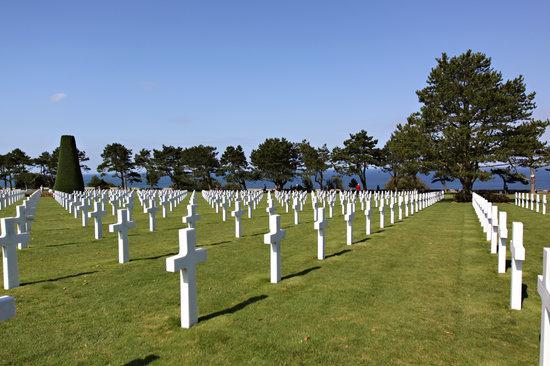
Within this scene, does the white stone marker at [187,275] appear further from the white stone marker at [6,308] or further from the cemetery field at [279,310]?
the white stone marker at [6,308]

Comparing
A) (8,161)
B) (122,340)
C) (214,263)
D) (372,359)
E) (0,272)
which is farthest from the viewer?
(8,161)

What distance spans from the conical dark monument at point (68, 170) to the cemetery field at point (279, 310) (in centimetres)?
3874

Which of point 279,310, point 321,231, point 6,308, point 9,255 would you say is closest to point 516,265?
point 279,310

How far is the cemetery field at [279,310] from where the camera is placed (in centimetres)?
420

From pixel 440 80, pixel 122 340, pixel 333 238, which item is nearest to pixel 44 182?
pixel 440 80

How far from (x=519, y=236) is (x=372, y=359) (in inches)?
109

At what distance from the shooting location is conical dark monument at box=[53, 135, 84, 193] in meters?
45.1

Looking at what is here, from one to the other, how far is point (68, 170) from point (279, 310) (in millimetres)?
46222

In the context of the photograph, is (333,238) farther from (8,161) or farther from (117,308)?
(8,161)

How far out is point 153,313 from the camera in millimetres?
5324

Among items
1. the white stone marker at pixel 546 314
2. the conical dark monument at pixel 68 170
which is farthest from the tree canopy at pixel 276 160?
the white stone marker at pixel 546 314

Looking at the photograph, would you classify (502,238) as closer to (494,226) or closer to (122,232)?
(494,226)

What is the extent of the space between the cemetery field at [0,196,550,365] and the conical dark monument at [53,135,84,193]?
38.7m

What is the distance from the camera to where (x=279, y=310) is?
545 centimetres
